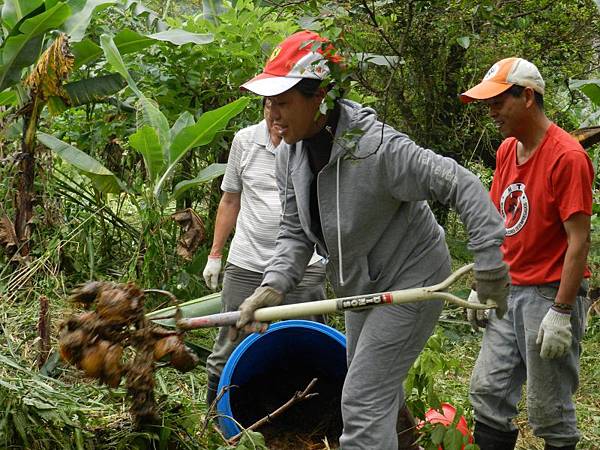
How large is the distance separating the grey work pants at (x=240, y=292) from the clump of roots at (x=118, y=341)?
5.08 feet

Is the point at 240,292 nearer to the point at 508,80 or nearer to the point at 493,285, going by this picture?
the point at 508,80

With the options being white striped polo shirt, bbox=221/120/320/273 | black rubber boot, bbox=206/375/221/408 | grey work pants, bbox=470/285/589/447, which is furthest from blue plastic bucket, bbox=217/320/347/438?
grey work pants, bbox=470/285/589/447

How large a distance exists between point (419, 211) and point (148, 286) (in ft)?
9.49

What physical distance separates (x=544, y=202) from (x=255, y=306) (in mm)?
1335

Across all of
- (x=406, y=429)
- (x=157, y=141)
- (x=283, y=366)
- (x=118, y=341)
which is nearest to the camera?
(x=118, y=341)

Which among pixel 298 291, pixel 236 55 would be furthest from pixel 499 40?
pixel 298 291

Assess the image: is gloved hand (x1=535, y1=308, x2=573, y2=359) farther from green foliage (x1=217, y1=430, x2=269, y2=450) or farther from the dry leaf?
the dry leaf

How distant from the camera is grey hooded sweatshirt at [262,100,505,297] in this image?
325 centimetres

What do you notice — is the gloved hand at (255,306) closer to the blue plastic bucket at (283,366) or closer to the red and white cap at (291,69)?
the red and white cap at (291,69)

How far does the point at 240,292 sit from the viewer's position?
16.3 feet

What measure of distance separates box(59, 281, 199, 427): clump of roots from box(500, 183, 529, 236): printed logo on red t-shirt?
1.57 meters

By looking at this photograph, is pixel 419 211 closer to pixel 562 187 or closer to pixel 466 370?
pixel 562 187

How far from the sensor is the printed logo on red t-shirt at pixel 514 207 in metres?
3.99

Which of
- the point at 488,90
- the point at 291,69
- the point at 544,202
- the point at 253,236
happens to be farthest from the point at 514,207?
the point at 253,236
